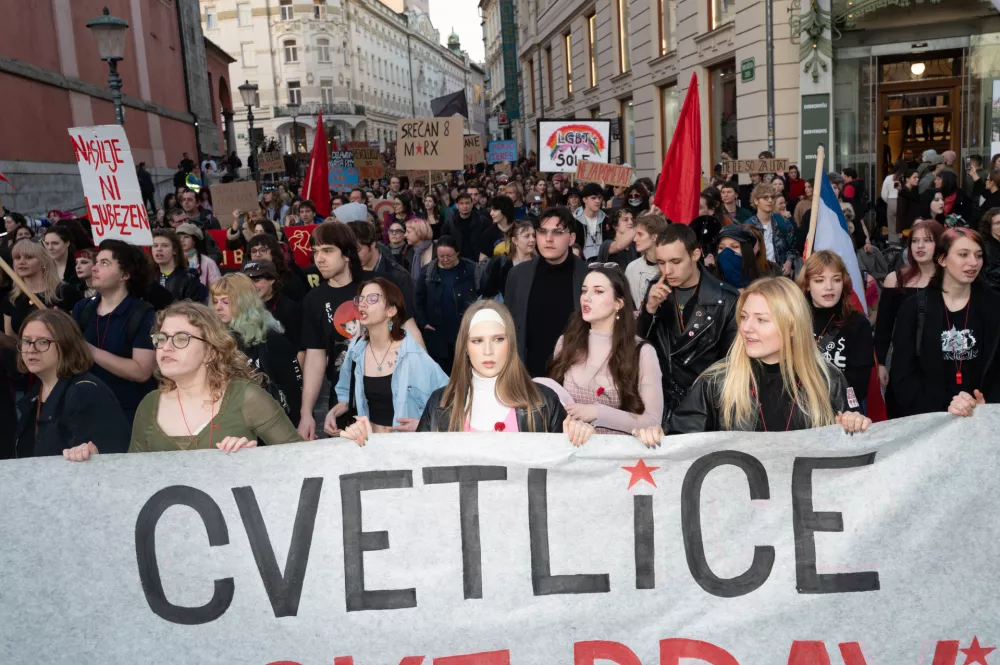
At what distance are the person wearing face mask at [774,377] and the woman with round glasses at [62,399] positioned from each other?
212 centimetres

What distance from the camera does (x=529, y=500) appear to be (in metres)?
3.28

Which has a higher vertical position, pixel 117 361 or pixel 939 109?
pixel 939 109

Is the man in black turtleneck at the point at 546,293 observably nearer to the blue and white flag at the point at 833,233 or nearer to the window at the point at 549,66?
the blue and white flag at the point at 833,233

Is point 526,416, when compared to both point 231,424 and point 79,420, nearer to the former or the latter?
point 231,424

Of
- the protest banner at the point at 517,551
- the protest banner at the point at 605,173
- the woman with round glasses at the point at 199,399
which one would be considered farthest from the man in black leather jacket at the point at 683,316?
the protest banner at the point at 605,173

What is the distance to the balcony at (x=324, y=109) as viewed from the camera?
83.2 m

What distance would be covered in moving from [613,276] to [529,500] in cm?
133

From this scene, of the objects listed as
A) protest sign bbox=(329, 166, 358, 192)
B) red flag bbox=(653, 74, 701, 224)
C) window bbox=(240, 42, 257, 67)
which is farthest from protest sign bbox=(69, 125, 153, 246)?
window bbox=(240, 42, 257, 67)

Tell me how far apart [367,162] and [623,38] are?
967 centimetres

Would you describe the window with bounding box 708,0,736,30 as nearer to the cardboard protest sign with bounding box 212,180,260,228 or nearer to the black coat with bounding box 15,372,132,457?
the cardboard protest sign with bounding box 212,180,260,228

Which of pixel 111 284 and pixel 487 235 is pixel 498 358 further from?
pixel 487 235

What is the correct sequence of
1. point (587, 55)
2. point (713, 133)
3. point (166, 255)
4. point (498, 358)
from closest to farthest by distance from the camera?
1. point (498, 358)
2. point (166, 255)
3. point (713, 133)
4. point (587, 55)

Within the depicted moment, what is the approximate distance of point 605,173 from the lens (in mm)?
11492

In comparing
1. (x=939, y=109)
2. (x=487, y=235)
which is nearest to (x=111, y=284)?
(x=487, y=235)
